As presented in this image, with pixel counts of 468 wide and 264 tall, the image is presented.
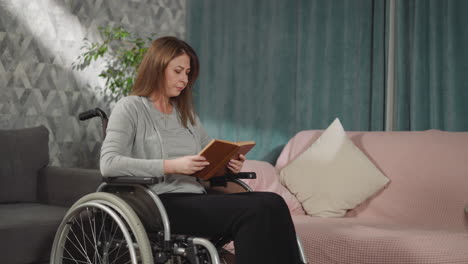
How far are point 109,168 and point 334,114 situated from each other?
1.97m

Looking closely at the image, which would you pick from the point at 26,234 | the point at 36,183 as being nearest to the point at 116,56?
the point at 36,183

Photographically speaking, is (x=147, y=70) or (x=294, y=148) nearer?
(x=147, y=70)

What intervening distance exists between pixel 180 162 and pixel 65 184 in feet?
4.05

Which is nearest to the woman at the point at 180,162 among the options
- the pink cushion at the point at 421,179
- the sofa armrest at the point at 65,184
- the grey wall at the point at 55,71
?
the sofa armrest at the point at 65,184

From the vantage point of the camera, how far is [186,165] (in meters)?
1.83

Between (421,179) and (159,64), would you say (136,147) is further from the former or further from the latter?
(421,179)

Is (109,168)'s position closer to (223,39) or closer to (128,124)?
(128,124)

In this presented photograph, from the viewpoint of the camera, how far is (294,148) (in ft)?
10.6

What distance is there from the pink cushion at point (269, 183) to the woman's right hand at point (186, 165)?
1131mm

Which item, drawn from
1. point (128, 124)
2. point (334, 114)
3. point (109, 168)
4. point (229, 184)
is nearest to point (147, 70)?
point (128, 124)

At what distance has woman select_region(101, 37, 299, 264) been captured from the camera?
1.75 metres

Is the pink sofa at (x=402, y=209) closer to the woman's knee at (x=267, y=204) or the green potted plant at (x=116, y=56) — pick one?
the woman's knee at (x=267, y=204)

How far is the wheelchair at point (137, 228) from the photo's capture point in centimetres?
171

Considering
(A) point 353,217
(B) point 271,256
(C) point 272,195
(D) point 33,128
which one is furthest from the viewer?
(D) point 33,128
